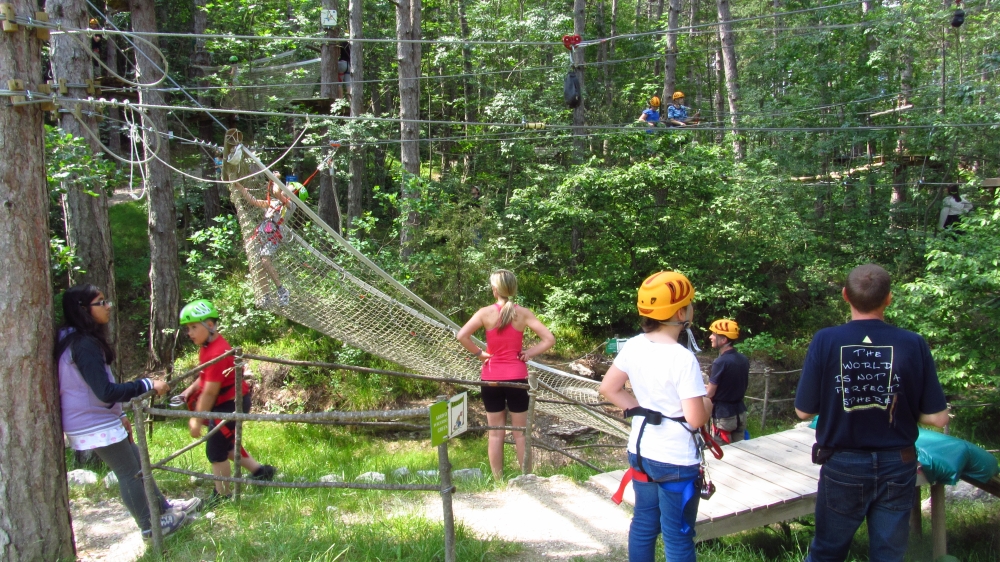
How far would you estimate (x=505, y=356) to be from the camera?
4035 mm

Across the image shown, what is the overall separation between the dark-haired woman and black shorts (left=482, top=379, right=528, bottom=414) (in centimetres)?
172

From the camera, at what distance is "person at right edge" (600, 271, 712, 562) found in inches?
83.0

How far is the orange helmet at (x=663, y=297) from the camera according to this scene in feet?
7.05

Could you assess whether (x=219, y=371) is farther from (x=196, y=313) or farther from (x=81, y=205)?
(x=81, y=205)

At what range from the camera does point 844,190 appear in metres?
11.0

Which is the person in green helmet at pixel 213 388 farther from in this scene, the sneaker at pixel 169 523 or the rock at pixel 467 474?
the rock at pixel 467 474

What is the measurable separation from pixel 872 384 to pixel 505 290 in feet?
6.59

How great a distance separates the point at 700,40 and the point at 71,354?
2131 cm

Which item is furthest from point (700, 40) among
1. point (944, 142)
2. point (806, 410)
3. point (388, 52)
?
point (806, 410)

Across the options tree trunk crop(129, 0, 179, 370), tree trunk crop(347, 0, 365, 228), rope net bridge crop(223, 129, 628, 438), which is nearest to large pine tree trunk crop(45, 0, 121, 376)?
rope net bridge crop(223, 129, 628, 438)

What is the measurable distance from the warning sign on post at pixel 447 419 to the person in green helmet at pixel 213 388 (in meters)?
1.55

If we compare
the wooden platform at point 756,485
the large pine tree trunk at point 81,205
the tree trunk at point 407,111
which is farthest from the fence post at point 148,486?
the tree trunk at point 407,111

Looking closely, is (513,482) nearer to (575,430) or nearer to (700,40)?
(575,430)

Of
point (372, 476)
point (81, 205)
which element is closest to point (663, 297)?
point (372, 476)
